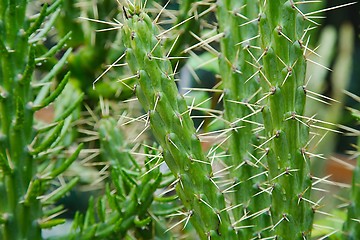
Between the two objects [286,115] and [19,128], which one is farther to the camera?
[19,128]

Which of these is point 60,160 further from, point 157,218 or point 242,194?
point 242,194

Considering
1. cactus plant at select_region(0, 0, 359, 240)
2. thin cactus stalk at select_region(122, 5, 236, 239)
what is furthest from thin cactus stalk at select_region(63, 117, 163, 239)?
thin cactus stalk at select_region(122, 5, 236, 239)

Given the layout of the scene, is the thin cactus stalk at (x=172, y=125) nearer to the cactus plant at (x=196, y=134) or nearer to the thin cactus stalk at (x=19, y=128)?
the cactus plant at (x=196, y=134)

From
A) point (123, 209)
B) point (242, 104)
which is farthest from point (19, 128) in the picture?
point (242, 104)

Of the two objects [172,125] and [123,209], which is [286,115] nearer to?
[172,125]

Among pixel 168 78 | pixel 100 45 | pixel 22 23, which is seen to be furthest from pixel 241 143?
pixel 100 45

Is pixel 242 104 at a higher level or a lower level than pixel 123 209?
higher

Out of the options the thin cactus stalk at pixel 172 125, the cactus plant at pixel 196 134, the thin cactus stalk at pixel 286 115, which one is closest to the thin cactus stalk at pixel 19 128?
the cactus plant at pixel 196 134

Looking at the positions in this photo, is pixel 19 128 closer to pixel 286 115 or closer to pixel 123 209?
pixel 123 209
